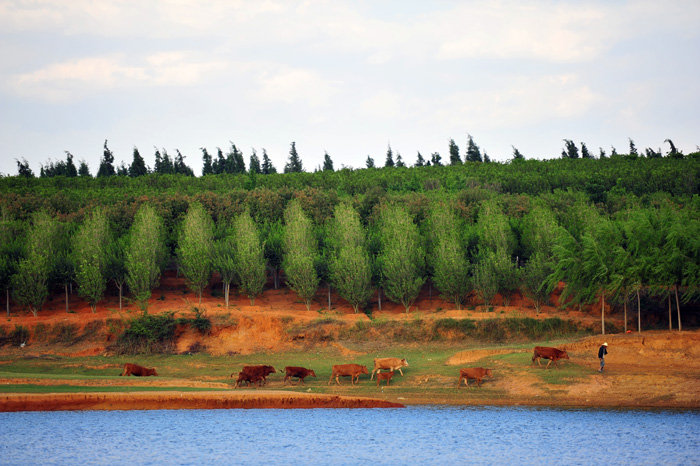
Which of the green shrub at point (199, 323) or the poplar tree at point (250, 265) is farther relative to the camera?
the poplar tree at point (250, 265)

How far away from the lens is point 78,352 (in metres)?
57.9

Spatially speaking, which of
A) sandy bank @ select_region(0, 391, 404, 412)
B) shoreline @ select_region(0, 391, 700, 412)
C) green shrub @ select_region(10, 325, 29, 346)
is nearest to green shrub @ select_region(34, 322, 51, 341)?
green shrub @ select_region(10, 325, 29, 346)

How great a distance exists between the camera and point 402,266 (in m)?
67.2

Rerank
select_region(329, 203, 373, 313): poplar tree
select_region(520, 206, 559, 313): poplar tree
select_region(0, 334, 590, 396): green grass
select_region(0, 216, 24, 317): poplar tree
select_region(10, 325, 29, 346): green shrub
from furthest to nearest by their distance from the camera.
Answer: select_region(0, 216, 24, 317): poplar tree
select_region(329, 203, 373, 313): poplar tree
select_region(520, 206, 559, 313): poplar tree
select_region(10, 325, 29, 346): green shrub
select_region(0, 334, 590, 396): green grass

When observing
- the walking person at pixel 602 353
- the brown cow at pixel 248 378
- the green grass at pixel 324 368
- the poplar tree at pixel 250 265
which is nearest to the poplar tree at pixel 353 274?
the poplar tree at pixel 250 265

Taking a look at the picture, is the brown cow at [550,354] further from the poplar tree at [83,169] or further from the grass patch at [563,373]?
the poplar tree at [83,169]

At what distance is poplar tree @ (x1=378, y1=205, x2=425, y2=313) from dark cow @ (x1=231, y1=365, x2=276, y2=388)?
2584 centimetres

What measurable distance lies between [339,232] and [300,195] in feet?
82.5

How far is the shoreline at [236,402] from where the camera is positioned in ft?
121

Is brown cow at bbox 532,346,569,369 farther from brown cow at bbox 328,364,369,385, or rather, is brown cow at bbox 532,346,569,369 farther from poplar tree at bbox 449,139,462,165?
poplar tree at bbox 449,139,462,165

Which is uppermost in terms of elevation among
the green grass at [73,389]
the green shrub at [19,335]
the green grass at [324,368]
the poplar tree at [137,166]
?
the poplar tree at [137,166]

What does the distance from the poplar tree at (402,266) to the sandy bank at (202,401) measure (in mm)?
29155

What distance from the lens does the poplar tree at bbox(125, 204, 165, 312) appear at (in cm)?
6675

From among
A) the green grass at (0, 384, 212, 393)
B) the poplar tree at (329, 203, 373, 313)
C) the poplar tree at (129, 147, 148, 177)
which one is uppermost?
the poplar tree at (129, 147, 148, 177)
